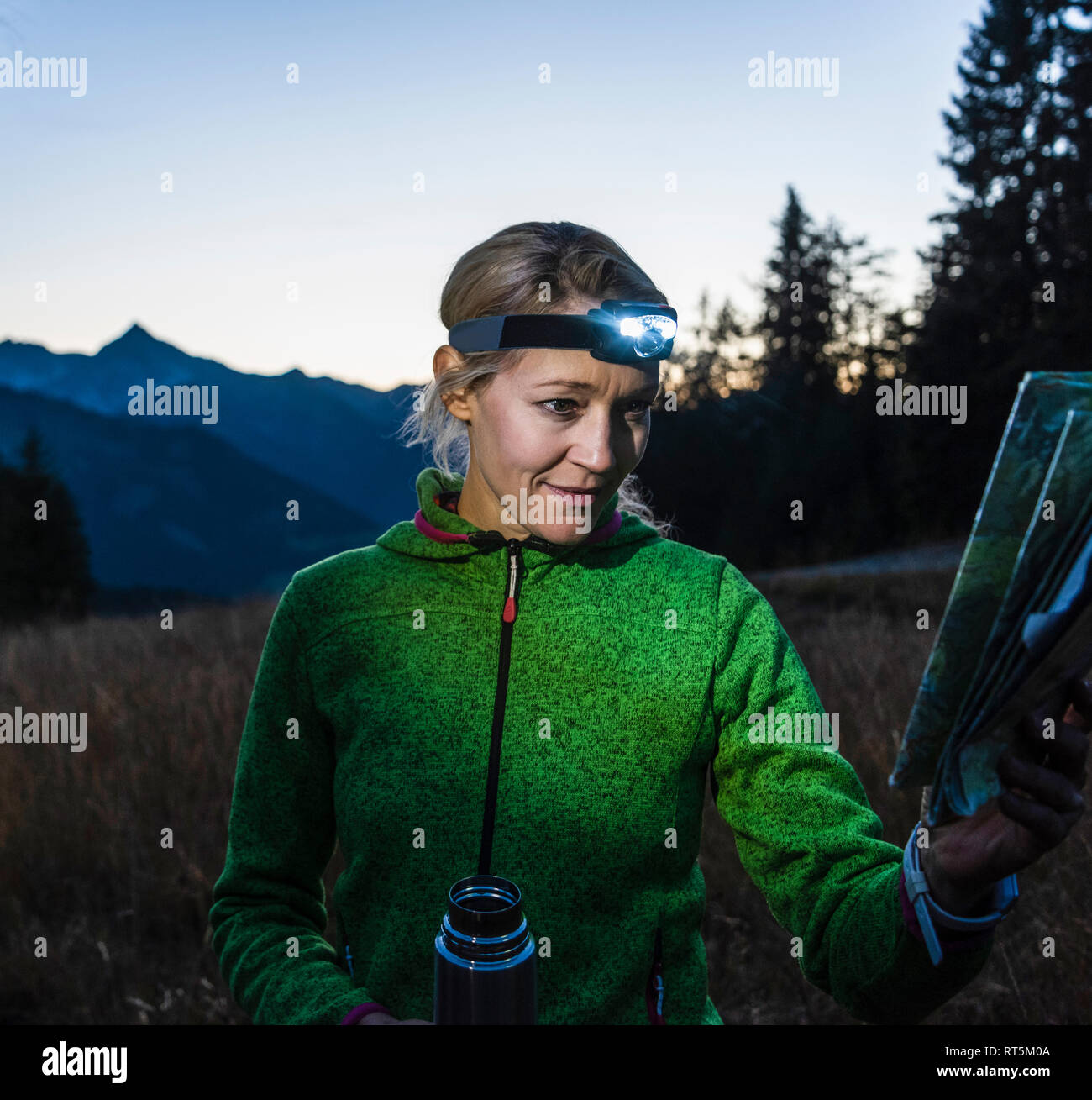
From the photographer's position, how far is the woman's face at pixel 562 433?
1.75 m

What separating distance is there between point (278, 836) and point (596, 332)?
4.01 feet

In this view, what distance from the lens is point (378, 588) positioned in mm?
1977

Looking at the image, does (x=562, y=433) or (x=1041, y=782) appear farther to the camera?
(x=562, y=433)

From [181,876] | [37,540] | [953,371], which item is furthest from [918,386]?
[37,540]

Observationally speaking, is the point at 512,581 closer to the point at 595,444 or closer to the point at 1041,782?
the point at 595,444

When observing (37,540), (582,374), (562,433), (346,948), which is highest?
(582,374)

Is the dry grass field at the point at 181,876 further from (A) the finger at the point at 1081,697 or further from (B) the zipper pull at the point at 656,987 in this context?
(A) the finger at the point at 1081,697

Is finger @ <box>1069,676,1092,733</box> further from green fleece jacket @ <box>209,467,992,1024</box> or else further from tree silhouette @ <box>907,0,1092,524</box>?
tree silhouette @ <box>907,0,1092,524</box>

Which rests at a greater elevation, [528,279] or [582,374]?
[528,279]

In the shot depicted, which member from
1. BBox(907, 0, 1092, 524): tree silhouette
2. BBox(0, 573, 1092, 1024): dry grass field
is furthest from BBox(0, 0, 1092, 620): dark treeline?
BBox(0, 573, 1092, 1024): dry grass field

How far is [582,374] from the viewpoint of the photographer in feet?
5.74

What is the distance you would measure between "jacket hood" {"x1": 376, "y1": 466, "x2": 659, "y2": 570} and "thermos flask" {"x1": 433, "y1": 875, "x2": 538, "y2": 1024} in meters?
0.92

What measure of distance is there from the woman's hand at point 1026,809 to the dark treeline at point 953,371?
22.6 metres
